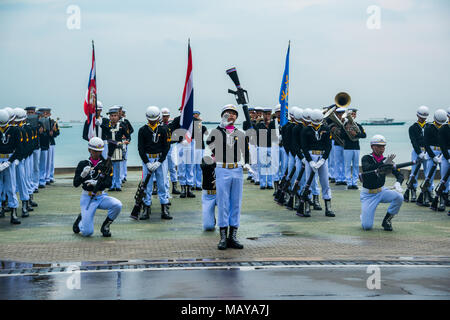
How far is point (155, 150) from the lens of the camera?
15.2 m

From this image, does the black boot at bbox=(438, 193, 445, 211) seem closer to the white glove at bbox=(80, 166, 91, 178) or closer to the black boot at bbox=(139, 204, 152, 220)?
the black boot at bbox=(139, 204, 152, 220)

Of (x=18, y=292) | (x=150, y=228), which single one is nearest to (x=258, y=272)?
(x=18, y=292)

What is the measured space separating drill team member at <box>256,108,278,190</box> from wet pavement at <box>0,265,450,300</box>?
11.0m

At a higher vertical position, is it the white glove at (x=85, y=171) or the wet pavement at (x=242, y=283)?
the white glove at (x=85, y=171)

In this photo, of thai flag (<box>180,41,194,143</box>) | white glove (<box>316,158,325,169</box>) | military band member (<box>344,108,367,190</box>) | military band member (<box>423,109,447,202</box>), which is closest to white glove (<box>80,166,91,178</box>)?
thai flag (<box>180,41,194,143</box>)

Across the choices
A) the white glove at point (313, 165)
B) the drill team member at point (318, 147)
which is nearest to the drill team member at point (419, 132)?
the drill team member at point (318, 147)

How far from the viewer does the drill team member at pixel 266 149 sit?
2077 cm

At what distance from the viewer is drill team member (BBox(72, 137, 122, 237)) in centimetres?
1270

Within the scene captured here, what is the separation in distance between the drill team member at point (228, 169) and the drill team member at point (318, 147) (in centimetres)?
437

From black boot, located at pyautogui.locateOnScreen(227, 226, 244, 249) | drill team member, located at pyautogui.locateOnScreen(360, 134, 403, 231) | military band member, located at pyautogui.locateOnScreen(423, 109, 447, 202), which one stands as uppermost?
military band member, located at pyautogui.locateOnScreen(423, 109, 447, 202)

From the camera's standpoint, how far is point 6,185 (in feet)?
48.1

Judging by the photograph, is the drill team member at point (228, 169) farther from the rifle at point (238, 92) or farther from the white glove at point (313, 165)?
the white glove at point (313, 165)
